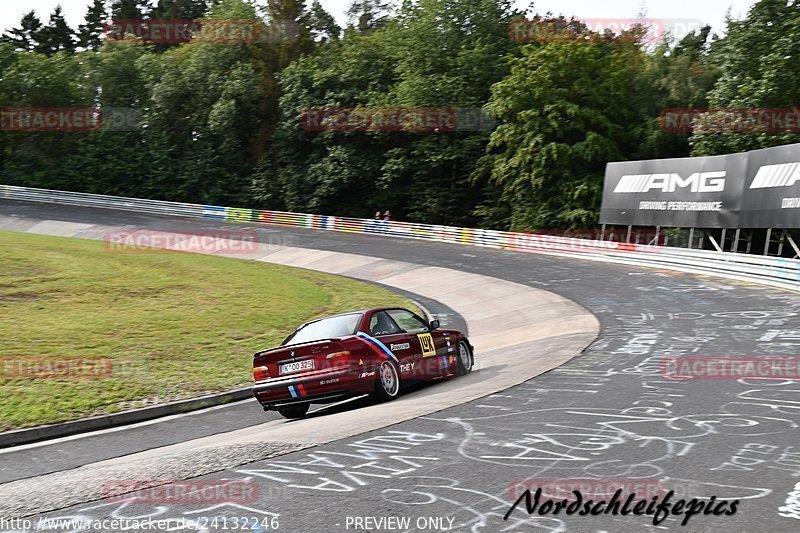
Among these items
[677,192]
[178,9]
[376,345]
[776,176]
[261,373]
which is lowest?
[261,373]

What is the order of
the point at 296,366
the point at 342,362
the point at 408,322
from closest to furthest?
the point at 342,362, the point at 296,366, the point at 408,322

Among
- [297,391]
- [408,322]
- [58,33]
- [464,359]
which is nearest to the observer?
[297,391]

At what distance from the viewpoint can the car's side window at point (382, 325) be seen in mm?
11484

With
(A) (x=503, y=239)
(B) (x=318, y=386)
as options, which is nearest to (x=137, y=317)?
(B) (x=318, y=386)

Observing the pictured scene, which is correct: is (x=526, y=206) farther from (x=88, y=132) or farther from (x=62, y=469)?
(x=62, y=469)

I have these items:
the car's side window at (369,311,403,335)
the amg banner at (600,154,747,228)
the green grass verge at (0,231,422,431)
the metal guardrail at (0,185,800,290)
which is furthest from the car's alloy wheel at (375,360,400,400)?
the amg banner at (600,154,747,228)

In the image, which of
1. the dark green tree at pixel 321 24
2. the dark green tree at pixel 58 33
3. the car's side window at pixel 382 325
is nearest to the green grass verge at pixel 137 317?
the car's side window at pixel 382 325

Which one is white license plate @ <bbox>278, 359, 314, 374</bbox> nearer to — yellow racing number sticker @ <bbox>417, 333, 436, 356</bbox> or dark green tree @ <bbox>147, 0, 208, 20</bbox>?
yellow racing number sticker @ <bbox>417, 333, 436, 356</bbox>

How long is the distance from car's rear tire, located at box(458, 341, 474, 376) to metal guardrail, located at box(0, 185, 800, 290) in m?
12.1

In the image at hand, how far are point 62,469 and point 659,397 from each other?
6.86m

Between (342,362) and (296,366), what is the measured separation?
698 millimetres

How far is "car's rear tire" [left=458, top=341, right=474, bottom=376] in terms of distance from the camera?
13258 mm

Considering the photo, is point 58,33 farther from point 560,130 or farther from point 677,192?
point 677,192

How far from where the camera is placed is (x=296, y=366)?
35.8 feet
